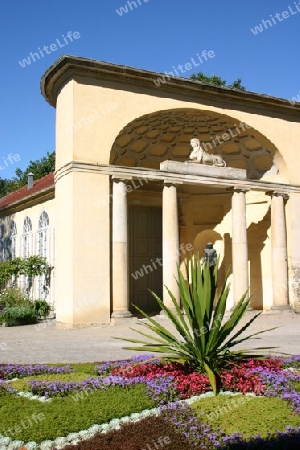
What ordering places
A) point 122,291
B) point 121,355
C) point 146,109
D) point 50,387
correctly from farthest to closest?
point 146,109
point 122,291
point 121,355
point 50,387

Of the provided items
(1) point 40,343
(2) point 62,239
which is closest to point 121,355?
(1) point 40,343

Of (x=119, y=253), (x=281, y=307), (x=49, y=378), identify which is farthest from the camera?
(x=281, y=307)

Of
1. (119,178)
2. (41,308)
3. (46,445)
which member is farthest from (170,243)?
(46,445)

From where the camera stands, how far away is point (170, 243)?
15.9 meters

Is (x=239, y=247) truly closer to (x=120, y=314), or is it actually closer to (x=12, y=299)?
(x=120, y=314)

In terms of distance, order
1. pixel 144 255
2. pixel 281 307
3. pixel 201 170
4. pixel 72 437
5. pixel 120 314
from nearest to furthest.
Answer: pixel 72 437 < pixel 120 314 < pixel 201 170 < pixel 281 307 < pixel 144 255

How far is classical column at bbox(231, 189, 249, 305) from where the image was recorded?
17.1 meters

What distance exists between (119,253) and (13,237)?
414 inches

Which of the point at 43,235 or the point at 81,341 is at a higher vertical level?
the point at 43,235

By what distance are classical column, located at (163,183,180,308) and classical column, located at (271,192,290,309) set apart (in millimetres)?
4058

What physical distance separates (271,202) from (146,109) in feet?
19.0

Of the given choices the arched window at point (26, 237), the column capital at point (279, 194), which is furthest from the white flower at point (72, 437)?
the arched window at point (26, 237)

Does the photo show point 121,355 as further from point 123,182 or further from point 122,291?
point 123,182

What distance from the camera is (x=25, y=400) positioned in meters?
5.94
